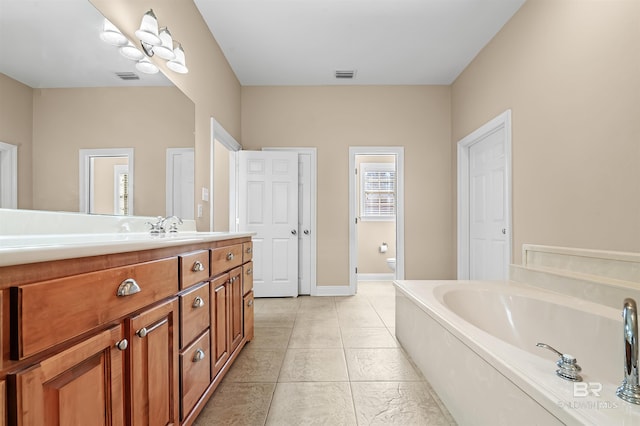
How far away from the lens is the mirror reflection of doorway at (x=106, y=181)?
140 cm

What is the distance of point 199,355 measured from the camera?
4.53 ft

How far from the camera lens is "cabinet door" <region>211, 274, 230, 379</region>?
1.58m

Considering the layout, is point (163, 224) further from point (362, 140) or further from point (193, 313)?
point (362, 140)

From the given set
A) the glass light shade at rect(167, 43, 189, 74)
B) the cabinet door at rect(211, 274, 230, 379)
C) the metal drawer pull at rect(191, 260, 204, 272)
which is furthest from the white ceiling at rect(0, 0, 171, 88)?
the cabinet door at rect(211, 274, 230, 379)

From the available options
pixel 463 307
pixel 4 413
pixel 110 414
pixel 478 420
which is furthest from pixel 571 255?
pixel 4 413

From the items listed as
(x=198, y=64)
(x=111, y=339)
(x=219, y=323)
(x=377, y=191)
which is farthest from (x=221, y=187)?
(x=111, y=339)

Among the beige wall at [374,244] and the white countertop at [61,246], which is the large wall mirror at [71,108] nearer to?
the white countertop at [61,246]

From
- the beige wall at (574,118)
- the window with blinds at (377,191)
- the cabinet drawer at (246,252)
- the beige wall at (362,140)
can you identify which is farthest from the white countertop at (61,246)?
the window with blinds at (377,191)

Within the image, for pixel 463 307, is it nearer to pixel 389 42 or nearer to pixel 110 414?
pixel 110 414

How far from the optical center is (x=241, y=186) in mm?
3848

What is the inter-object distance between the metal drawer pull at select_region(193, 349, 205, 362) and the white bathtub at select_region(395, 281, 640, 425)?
1.13m

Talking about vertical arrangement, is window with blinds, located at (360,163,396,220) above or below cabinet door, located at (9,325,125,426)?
above

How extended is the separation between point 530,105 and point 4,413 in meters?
3.15

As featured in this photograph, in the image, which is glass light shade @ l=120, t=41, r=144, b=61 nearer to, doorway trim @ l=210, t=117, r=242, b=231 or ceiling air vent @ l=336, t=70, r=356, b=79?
doorway trim @ l=210, t=117, r=242, b=231
